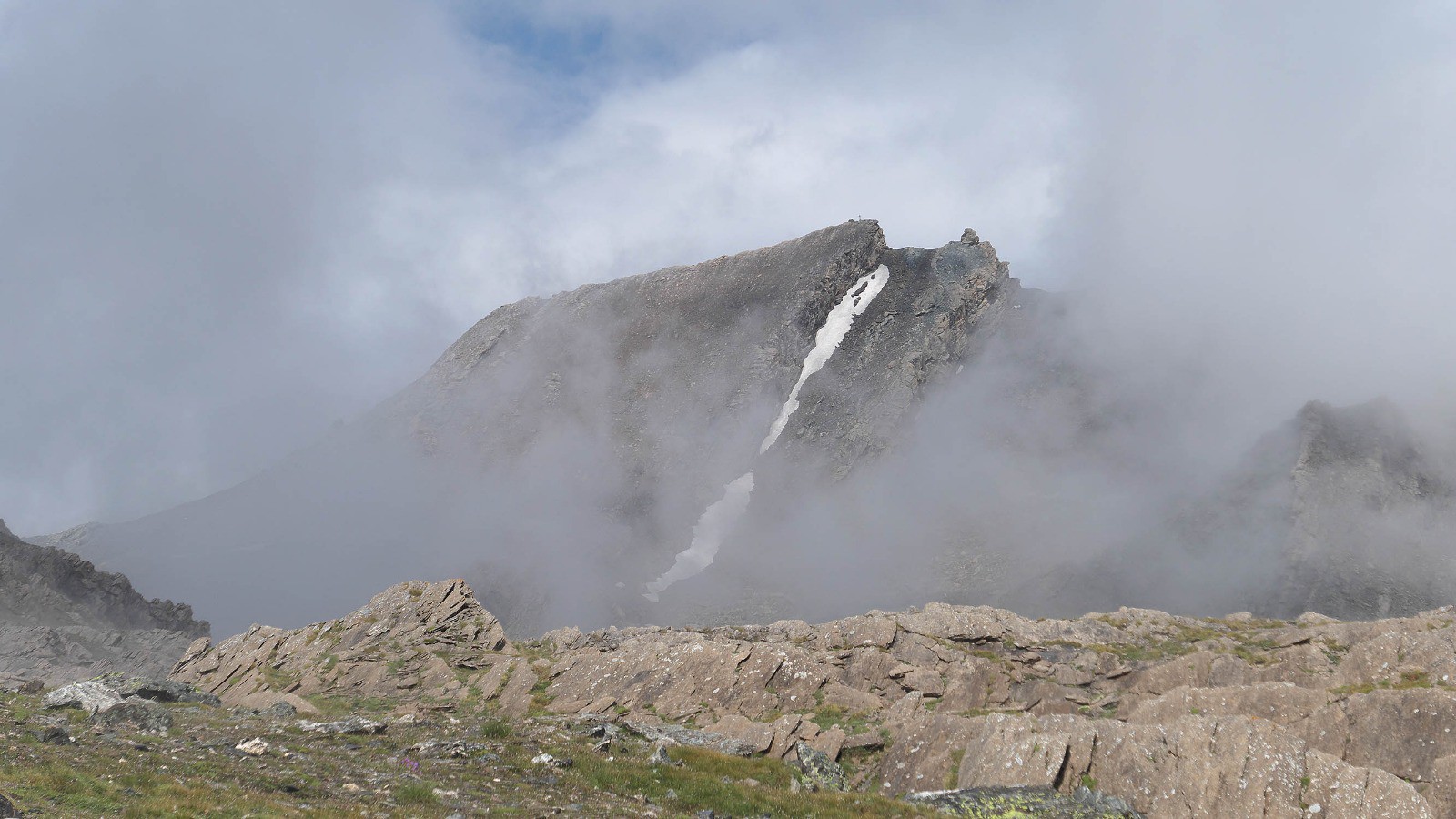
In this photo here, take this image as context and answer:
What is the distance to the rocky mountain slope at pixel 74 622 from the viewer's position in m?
96.0

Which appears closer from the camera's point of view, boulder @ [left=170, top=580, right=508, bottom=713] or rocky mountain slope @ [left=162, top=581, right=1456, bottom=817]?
rocky mountain slope @ [left=162, top=581, right=1456, bottom=817]

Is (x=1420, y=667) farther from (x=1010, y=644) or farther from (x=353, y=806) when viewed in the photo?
(x=353, y=806)

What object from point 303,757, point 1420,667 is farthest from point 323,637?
point 1420,667

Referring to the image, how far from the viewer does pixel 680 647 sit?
168ft

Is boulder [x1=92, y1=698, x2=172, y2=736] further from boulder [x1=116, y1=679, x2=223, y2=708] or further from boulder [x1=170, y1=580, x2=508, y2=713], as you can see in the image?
boulder [x1=170, y1=580, x2=508, y2=713]

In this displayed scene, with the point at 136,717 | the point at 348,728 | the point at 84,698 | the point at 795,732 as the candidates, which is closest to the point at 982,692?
the point at 795,732

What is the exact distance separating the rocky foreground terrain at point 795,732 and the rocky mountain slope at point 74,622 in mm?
53061

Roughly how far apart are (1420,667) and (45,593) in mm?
168243

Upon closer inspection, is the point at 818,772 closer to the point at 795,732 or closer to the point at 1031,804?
the point at 795,732

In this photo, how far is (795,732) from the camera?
116 ft

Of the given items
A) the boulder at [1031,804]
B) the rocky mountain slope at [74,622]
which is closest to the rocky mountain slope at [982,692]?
the boulder at [1031,804]

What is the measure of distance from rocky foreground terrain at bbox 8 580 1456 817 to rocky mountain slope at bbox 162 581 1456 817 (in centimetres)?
13

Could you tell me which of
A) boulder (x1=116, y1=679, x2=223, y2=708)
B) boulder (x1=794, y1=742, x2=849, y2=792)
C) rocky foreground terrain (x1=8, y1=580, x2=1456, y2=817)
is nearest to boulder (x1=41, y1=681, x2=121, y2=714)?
rocky foreground terrain (x1=8, y1=580, x2=1456, y2=817)

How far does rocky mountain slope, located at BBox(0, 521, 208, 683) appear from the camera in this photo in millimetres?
96000
